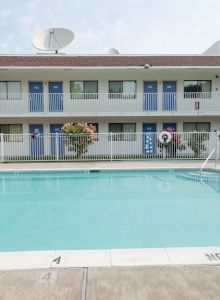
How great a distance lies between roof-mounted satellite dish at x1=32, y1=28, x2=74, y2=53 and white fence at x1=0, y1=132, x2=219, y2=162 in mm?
7841

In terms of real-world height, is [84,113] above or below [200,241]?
above

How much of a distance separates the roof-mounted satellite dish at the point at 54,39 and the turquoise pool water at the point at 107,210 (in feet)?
40.5

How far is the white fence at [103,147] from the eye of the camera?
58.1ft

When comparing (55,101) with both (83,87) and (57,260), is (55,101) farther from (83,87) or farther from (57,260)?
(57,260)

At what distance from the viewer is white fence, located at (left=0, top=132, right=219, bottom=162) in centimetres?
1770

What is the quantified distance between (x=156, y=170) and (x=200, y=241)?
27.8 ft

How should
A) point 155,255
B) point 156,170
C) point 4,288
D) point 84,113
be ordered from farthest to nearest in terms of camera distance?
1. point 84,113
2. point 156,170
3. point 155,255
4. point 4,288

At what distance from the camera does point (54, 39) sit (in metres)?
22.6

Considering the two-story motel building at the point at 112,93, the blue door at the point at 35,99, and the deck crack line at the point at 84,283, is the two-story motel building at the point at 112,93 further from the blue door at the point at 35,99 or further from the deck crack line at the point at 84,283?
the deck crack line at the point at 84,283

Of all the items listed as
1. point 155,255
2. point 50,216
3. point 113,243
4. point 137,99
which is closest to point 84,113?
point 137,99

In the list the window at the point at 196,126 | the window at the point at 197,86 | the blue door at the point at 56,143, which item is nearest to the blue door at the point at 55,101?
the blue door at the point at 56,143

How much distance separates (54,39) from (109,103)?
732cm

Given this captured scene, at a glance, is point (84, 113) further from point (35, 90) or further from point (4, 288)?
point (4, 288)

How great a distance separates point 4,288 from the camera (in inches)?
139
